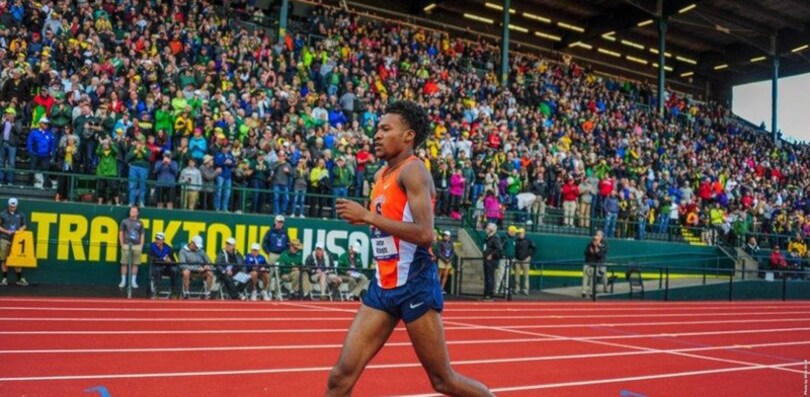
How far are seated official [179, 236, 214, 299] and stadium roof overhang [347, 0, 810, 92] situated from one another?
23696 millimetres

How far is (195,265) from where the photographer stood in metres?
15.1

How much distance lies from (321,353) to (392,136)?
497cm

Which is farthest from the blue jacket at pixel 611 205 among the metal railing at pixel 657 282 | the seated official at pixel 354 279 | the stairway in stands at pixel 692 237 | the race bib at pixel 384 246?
the race bib at pixel 384 246

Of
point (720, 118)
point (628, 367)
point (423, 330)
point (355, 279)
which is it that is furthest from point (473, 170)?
point (720, 118)

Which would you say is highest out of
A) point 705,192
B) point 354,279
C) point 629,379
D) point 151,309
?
point 705,192

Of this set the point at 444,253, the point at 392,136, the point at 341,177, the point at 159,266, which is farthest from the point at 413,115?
the point at 444,253

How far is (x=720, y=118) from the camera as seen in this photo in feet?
140

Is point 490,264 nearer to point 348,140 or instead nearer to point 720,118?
point 348,140

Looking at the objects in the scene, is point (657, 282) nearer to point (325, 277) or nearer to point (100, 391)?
point (325, 277)

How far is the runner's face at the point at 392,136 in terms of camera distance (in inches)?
171

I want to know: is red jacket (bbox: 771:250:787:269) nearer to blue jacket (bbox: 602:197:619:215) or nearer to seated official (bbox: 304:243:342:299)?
blue jacket (bbox: 602:197:619:215)

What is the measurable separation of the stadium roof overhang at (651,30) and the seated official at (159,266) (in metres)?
23.9

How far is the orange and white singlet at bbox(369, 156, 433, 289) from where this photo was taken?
4227 mm

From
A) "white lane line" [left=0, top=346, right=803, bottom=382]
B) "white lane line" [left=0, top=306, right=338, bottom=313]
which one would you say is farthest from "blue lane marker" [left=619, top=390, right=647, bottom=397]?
"white lane line" [left=0, top=306, right=338, bottom=313]
